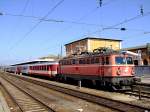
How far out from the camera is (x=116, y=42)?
102125 millimetres

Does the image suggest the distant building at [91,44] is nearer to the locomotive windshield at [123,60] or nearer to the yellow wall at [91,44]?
the yellow wall at [91,44]

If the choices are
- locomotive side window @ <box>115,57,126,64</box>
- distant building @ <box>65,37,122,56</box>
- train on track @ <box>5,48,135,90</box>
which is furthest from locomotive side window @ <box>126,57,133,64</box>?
distant building @ <box>65,37,122,56</box>

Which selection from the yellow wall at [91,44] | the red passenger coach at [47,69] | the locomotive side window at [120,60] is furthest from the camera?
the yellow wall at [91,44]

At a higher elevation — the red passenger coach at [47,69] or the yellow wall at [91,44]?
the yellow wall at [91,44]

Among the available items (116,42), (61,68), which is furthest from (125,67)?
(116,42)

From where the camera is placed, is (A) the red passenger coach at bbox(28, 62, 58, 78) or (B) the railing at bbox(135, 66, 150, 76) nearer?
(A) the red passenger coach at bbox(28, 62, 58, 78)

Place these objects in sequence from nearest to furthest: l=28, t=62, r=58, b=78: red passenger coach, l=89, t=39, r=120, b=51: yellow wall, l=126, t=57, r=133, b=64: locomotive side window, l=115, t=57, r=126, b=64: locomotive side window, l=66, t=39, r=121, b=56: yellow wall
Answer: l=115, t=57, r=126, b=64: locomotive side window → l=126, t=57, r=133, b=64: locomotive side window → l=28, t=62, r=58, b=78: red passenger coach → l=66, t=39, r=121, b=56: yellow wall → l=89, t=39, r=120, b=51: yellow wall

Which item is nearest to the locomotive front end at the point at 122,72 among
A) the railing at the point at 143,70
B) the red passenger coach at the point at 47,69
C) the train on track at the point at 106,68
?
the train on track at the point at 106,68

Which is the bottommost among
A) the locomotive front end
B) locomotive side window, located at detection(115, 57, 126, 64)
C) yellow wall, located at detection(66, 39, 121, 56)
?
the locomotive front end

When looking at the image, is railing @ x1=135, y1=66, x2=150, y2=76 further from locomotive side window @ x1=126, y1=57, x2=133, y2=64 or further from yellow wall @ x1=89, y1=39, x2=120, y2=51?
yellow wall @ x1=89, y1=39, x2=120, y2=51

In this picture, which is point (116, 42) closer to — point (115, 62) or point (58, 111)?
point (115, 62)

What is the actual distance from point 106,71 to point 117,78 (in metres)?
1.23

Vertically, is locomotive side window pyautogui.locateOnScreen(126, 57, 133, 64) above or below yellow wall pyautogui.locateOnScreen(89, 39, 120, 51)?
below

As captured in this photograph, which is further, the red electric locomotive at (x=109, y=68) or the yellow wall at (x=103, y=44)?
the yellow wall at (x=103, y=44)
